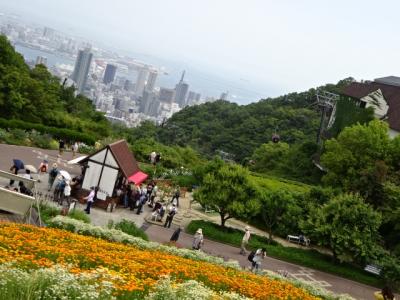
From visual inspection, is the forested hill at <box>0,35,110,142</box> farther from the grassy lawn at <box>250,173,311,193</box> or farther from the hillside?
the hillside

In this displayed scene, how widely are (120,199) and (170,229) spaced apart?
3360 millimetres

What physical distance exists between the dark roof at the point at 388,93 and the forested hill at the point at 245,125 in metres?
16.8

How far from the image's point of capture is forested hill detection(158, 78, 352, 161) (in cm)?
7325

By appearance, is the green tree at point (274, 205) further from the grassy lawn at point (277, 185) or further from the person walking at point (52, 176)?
the person walking at point (52, 176)

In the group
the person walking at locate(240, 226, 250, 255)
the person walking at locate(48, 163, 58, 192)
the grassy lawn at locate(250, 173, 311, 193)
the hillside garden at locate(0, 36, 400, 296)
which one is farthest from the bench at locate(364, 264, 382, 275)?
the person walking at locate(48, 163, 58, 192)

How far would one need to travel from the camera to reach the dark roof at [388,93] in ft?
146

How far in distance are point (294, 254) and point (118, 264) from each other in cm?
1699

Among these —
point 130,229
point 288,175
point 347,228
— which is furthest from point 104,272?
point 288,175

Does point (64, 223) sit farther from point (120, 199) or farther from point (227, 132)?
point (227, 132)

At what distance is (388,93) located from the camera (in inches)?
1868

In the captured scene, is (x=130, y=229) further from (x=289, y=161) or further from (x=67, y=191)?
(x=289, y=161)

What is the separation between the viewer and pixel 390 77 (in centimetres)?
5256

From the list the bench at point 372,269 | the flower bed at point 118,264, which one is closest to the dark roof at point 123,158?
the flower bed at point 118,264

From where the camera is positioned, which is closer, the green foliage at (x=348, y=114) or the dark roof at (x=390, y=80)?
the green foliage at (x=348, y=114)
